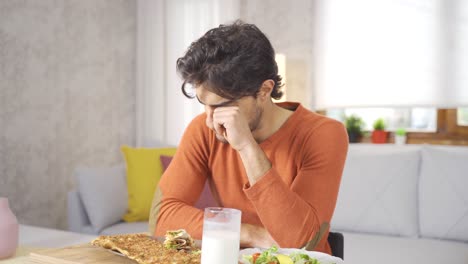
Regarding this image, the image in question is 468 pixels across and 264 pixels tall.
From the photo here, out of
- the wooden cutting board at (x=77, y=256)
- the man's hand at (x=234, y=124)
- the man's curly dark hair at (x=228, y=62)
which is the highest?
the man's curly dark hair at (x=228, y=62)

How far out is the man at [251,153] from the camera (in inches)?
51.6

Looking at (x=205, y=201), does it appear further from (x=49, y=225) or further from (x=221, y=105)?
(x=221, y=105)

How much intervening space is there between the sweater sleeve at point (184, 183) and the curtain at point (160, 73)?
108 inches

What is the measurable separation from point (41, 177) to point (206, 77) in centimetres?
254

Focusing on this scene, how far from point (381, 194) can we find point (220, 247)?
7.08ft

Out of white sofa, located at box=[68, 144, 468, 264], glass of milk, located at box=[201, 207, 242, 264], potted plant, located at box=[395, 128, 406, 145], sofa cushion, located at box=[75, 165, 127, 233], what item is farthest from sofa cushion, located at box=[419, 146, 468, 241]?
glass of milk, located at box=[201, 207, 242, 264]

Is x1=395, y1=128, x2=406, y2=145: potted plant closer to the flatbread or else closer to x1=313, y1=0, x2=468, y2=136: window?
x1=313, y1=0, x2=468, y2=136: window

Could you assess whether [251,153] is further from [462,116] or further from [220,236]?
[462,116]

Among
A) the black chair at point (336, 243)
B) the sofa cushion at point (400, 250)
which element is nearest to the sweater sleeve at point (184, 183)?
the black chair at point (336, 243)

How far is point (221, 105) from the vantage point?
1.37 m

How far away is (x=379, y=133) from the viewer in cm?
391

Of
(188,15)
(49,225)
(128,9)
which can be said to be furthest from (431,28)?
(49,225)

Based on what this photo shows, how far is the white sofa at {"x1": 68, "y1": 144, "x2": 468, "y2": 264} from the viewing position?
273cm

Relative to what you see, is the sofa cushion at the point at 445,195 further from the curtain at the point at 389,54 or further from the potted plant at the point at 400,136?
the potted plant at the point at 400,136
